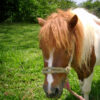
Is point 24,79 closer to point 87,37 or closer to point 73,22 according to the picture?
point 87,37

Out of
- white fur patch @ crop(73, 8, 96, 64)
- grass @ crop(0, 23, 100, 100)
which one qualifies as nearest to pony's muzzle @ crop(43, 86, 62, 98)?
white fur patch @ crop(73, 8, 96, 64)

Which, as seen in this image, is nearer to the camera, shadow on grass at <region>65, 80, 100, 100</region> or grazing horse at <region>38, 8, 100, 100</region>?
grazing horse at <region>38, 8, 100, 100</region>

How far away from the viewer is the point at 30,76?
2789 mm

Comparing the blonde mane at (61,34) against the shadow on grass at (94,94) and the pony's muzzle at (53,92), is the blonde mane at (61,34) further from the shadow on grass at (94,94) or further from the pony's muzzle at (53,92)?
the shadow on grass at (94,94)

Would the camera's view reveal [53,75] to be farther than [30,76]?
No

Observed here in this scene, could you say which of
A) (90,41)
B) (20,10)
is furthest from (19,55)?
(20,10)

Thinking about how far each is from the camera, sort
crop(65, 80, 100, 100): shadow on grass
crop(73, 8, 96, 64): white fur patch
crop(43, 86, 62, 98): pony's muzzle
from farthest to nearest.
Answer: crop(65, 80, 100, 100): shadow on grass, crop(73, 8, 96, 64): white fur patch, crop(43, 86, 62, 98): pony's muzzle

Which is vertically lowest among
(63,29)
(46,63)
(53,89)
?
(53,89)

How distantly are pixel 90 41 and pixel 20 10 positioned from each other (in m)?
9.23

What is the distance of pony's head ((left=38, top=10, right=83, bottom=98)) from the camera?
117 centimetres

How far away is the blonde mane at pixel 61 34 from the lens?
1174 millimetres

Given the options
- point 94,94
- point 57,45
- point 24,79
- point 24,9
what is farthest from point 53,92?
point 24,9

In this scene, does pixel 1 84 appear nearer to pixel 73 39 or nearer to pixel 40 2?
pixel 73 39

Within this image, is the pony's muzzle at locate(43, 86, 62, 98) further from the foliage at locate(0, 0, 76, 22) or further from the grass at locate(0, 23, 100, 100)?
the foliage at locate(0, 0, 76, 22)
